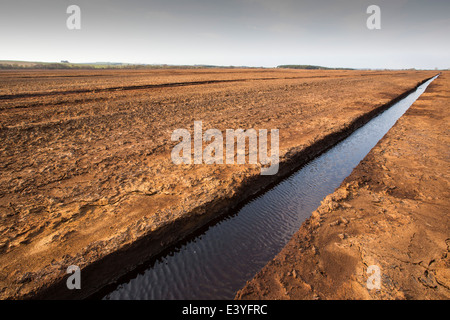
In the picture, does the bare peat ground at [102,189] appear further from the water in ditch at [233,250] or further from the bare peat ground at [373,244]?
the bare peat ground at [373,244]

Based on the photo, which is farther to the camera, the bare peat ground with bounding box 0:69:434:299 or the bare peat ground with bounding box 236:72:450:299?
the bare peat ground with bounding box 0:69:434:299

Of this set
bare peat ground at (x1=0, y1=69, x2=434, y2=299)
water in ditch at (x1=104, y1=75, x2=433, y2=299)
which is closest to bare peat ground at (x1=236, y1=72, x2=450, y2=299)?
water in ditch at (x1=104, y1=75, x2=433, y2=299)

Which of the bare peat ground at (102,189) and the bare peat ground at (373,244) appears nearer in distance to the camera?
the bare peat ground at (373,244)

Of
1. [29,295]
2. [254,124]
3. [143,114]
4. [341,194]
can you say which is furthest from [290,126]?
[29,295]

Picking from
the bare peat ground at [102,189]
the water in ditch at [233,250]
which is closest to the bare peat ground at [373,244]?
the water in ditch at [233,250]

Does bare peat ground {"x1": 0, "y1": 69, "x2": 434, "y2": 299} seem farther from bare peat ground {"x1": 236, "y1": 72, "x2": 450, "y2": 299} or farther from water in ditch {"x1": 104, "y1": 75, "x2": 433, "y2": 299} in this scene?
bare peat ground {"x1": 236, "y1": 72, "x2": 450, "y2": 299}
